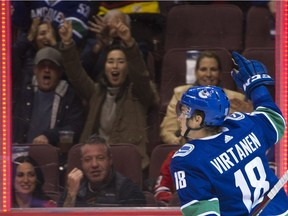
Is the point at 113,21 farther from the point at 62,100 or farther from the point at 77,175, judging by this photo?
the point at 77,175

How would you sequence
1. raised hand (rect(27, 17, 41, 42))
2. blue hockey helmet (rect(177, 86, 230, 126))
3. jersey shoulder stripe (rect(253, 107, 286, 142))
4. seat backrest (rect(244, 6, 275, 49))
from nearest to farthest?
1. blue hockey helmet (rect(177, 86, 230, 126))
2. jersey shoulder stripe (rect(253, 107, 286, 142))
3. seat backrest (rect(244, 6, 275, 49))
4. raised hand (rect(27, 17, 41, 42))

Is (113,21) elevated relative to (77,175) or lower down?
elevated

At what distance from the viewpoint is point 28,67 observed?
6.02 meters

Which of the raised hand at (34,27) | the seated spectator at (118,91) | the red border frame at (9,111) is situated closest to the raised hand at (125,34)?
the seated spectator at (118,91)

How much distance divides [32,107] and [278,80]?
52.7 inches

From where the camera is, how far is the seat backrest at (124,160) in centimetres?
566

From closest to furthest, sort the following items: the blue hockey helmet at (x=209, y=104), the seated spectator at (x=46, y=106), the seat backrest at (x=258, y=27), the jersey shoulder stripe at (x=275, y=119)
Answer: the blue hockey helmet at (x=209, y=104)
the jersey shoulder stripe at (x=275, y=119)
the seated spectator at (x=46, y=106)
the seat backrest at (x=258, y=27)

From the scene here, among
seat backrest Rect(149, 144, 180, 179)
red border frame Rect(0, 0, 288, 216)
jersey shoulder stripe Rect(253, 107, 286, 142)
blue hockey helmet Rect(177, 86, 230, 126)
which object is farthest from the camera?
seat backrest Rect(149, 144, 180, 179)

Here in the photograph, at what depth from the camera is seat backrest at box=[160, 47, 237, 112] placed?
5.86m

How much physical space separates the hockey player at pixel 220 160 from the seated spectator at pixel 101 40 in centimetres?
150

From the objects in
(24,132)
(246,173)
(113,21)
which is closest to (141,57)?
(113,21)

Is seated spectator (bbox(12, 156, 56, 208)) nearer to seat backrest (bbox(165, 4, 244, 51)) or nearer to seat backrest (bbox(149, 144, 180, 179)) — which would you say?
seat backrest (bbox(149, 144, 180, 179))

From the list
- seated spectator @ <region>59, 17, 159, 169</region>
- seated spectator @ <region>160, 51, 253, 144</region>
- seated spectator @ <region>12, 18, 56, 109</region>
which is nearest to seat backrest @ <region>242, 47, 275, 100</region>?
seated spectator @ <region>160, 51, 253, 144</region>

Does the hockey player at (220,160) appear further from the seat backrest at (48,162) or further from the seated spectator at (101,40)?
the seated spectator at (101,40)
